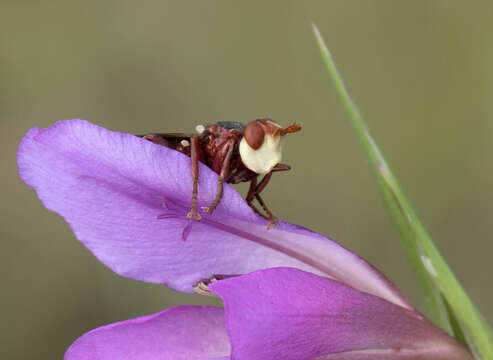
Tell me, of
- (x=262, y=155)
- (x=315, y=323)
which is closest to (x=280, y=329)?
(x=315, y=323)

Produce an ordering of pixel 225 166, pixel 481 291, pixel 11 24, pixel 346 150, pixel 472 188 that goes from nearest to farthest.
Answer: pixel 225 166 < pixel 481 291 < pixel 472 188 < pixel 346 150 < pixel 11 24

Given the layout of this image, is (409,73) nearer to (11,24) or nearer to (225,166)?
(11,24)

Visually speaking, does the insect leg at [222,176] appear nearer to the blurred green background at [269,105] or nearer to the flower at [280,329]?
the flower at [280,329]

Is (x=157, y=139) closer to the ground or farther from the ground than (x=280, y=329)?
farther from the ground

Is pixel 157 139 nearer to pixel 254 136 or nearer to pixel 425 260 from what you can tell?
pixel 254 136

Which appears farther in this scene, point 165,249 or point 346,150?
point 346,150

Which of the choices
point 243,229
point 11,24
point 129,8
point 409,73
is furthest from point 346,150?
point 243,229

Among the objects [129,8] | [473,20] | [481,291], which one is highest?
[129,8]
